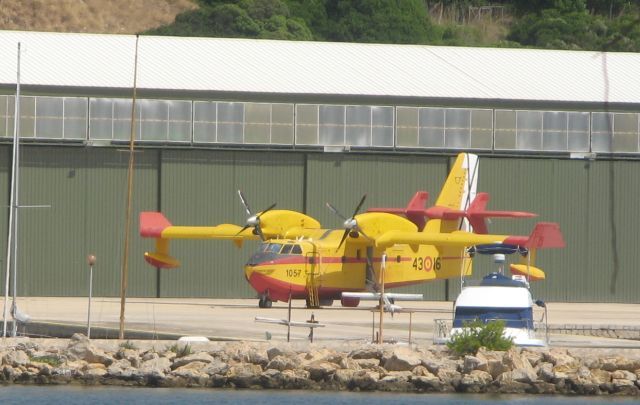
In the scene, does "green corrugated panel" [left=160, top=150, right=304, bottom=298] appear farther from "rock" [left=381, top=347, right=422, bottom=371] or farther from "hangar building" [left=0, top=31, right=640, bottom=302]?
"rock" [left=381, top=347, right=422, bottom=371]

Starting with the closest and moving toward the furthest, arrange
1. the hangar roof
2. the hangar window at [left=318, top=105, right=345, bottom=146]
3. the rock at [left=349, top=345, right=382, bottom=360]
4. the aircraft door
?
the rock at [left=349, top=345, right=382, bottom=360], the aircraft door, the hangar roof, the hangar window at [left=318, top=105, right=345, bottom=146]

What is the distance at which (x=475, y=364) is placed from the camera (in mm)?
33719

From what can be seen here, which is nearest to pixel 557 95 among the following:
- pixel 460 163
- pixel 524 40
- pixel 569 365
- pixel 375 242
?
pixel 460 163

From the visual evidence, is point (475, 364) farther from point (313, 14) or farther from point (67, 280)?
point (313, 14)

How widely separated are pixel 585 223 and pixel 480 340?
2353 centimetres

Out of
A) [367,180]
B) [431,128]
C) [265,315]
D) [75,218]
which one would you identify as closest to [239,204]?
[367,180]

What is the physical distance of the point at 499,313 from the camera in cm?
3538

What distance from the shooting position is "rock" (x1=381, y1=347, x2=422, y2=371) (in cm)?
3372

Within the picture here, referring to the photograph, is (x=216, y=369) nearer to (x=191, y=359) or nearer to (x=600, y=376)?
(x=191, y=359)

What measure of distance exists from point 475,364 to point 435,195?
75.6 ft

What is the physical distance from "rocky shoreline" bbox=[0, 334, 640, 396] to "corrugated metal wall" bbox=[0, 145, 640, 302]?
19.9 m

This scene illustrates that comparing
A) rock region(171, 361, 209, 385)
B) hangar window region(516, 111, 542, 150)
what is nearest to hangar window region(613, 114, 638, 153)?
hangar window region(516, 111, 542, 150)

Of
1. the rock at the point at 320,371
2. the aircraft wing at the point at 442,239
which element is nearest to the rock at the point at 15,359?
the rock at the point at 320,371

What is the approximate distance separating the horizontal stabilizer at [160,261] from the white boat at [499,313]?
1681cm
